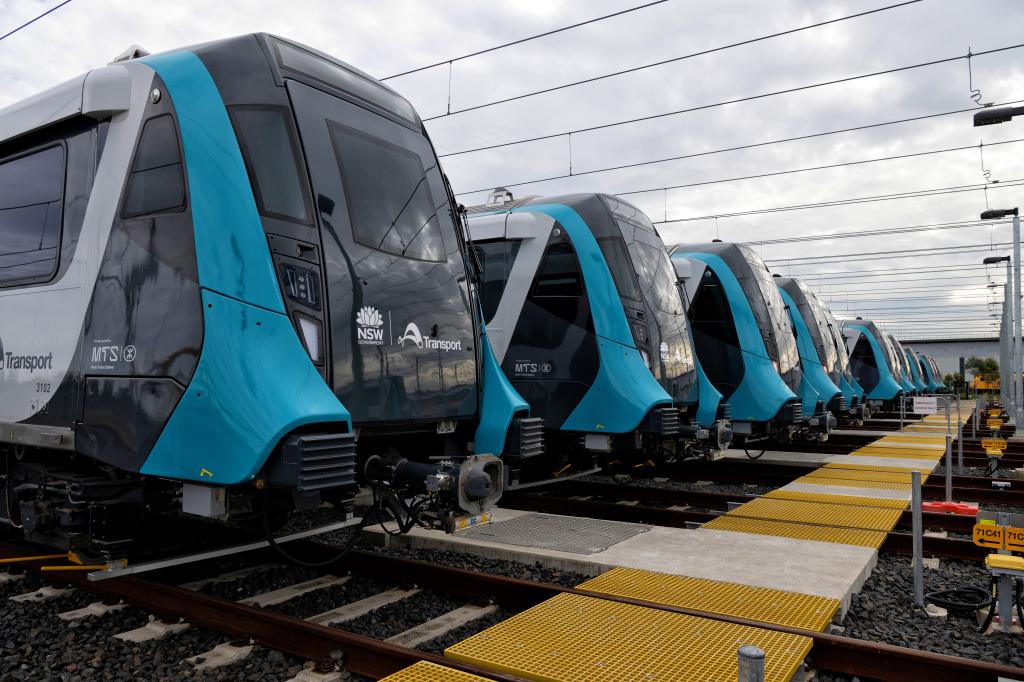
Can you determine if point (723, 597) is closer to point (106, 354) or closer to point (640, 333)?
point (640, 333)

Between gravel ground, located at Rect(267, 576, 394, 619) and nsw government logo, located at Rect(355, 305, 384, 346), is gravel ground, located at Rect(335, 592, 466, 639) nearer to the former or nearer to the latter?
gravel ground, located at Rect(267, 576, 394, 619)

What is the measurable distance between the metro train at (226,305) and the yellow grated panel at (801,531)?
301 cm

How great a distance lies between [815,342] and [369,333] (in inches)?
534

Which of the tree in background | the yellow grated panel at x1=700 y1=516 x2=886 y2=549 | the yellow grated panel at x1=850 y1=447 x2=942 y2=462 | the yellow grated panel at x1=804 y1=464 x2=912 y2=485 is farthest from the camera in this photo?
the tree in background

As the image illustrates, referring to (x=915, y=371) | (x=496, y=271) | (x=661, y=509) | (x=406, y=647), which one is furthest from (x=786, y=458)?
(x=915, y=371)

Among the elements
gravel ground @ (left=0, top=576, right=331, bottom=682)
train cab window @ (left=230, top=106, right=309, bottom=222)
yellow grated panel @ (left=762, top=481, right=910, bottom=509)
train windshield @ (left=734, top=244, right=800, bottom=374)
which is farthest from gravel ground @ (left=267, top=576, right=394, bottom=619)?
train windshield @ (left=734, top=244, right=800, bottom=374)

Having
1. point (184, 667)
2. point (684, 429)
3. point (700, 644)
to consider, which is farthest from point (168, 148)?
point (684, 429)

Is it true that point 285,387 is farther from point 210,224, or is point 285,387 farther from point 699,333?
point 699,333

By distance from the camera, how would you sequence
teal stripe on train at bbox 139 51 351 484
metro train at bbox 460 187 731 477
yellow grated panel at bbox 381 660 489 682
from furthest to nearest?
metro train at bbox 460 187 731 477 < teal stripe on train at bbox 139 51 351 484 < yellow grated panel at bbox 381 660 489 682

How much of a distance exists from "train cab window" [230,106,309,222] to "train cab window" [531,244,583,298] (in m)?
4.35

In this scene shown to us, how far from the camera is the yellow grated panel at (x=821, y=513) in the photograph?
7441 mm

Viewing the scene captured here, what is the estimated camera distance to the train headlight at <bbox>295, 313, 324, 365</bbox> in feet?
13.4

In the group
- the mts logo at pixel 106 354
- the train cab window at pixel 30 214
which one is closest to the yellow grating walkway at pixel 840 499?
the mts logo at pixel 106 354

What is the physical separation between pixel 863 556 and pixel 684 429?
3025mm
